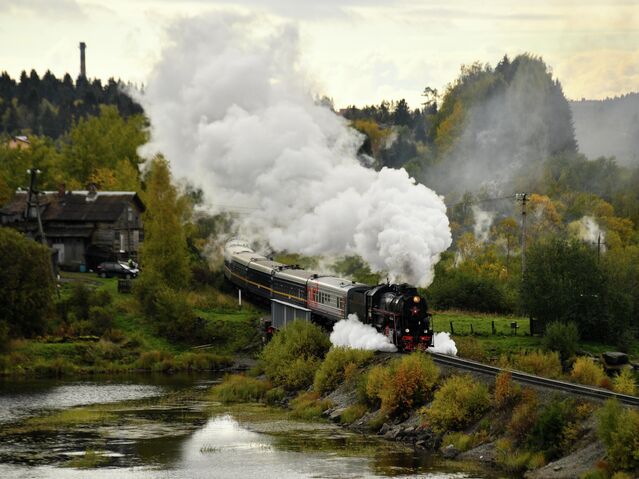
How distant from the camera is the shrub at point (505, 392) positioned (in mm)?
49000

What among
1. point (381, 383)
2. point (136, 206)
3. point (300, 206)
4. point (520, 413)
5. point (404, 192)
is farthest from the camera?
point (136, 206)

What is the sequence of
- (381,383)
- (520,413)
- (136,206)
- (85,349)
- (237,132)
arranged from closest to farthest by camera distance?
(520,413)
(381,383)
(237,132)
(85,349)
(136,206)

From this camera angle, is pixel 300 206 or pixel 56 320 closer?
pixel 300 206

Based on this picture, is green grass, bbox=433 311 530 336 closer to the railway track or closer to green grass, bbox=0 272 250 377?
green grass, bbox=0 272 250 377

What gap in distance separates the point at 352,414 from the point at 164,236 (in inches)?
1606

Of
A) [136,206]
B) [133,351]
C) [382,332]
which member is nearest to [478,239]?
[136,206]

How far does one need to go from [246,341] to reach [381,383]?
31152 millimetres

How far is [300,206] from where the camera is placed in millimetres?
70938

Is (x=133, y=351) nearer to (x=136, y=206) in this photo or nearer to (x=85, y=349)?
(x=85, y=349)

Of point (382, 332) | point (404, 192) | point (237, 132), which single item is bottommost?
point (382, 332)

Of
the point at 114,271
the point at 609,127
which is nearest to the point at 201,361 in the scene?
the point at 114,271

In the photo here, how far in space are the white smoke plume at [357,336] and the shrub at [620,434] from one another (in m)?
20.1

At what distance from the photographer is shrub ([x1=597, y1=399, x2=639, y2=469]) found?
3972 cm

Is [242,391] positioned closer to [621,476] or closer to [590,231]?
[621,476]
